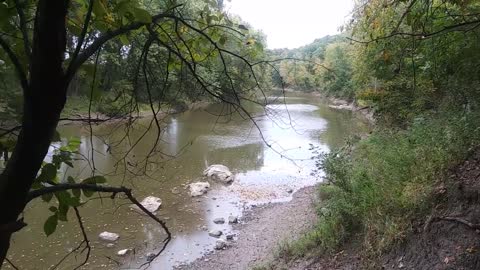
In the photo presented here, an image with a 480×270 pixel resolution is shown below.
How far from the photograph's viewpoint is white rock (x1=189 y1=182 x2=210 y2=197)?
11297mm

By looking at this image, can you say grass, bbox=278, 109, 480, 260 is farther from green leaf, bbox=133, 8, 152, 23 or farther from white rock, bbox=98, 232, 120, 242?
green leaf, bbox=133, 8, 152, 23

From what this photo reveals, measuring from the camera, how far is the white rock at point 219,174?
501 inches

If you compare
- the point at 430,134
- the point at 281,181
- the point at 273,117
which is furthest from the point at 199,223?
the point at 273,117

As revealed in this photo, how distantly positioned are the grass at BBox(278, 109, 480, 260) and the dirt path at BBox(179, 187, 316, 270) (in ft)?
3.82

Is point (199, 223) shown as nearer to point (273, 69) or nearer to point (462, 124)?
point (462, 124)

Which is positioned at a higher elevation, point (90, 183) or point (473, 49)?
point (473, 49)

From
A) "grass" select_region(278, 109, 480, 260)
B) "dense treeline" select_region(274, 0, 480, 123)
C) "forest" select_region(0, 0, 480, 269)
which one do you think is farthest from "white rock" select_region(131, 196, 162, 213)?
"dense treeline" select_region(274, 0, 480, 123)

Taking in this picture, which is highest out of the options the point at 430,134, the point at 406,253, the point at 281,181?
the point at 430,134

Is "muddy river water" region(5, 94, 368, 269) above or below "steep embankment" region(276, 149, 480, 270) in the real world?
below

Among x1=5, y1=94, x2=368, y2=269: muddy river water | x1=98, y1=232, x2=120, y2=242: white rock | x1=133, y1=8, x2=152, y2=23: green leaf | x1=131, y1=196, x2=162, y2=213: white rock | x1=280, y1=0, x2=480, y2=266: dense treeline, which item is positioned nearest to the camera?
x1=133, y1=8, x2=152, y2=23: green leaf

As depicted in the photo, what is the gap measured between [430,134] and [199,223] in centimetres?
600

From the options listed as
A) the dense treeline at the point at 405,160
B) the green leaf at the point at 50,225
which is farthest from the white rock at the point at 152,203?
the green leaf at the point at 50,225

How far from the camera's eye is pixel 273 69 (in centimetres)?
151

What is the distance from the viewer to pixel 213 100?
4.76 feet
